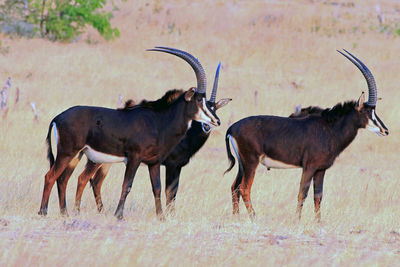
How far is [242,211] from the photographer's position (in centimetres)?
1063

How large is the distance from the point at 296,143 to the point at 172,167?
1764mm

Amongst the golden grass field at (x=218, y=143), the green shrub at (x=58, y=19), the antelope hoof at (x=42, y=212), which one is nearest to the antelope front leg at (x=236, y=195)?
the golden grass field at (x=218, y=143)

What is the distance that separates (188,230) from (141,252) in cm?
130

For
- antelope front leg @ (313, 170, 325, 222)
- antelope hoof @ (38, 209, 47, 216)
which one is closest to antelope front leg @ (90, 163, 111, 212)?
antelope hoof @ (38, 209, 47, 216)

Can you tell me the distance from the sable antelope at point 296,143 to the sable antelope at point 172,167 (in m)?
0.70

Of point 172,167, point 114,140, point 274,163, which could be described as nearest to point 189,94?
point 114,140

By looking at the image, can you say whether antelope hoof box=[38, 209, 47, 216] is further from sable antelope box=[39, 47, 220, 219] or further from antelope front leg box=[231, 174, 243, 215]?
antelope front leg box=[231, 174, 243, 215]

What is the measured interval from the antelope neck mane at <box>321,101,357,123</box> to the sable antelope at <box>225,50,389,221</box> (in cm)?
1

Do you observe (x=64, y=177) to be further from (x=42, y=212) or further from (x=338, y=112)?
(x=338, y=112)

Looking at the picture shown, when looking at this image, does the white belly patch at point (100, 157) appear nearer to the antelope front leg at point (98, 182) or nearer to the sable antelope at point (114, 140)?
the sable antelope at point (114, 140)

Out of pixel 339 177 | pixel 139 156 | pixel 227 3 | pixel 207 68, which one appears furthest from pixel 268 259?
pixel 227 3

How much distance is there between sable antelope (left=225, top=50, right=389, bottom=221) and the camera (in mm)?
10062

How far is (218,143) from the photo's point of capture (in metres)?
18.5

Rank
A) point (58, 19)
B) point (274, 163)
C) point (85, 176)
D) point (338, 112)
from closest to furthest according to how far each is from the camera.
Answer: point (85, 176) → point (274, 163) → point (338, 112) → point (58, 19)
